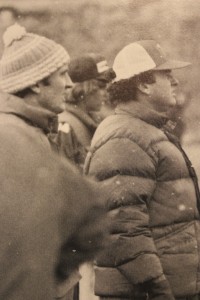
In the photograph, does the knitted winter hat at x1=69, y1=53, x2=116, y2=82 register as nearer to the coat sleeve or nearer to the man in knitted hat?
the man in knitted hat

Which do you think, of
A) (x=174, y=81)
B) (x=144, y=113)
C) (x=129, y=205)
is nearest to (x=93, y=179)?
(x=129, y=205)

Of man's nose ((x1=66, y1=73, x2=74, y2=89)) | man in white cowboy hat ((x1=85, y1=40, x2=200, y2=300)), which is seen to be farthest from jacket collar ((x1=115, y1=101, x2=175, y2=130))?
man's nose ((x1=66, y1=73, x2=74, y2=89))

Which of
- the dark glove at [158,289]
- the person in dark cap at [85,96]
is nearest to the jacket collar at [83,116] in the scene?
the person in dark cap at [85,96]

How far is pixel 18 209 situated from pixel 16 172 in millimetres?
92

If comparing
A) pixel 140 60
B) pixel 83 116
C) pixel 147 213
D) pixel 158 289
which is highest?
pixel 140 60

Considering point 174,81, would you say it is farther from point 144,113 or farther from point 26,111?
point 26,111

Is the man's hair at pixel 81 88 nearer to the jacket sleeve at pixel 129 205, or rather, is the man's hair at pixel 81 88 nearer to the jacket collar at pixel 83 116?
the jacket collar at pixel 83 116

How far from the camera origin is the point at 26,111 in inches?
62.1

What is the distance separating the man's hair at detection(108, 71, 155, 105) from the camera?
1.63m

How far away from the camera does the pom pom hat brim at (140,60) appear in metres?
1.62

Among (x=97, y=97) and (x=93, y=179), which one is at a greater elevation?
(x=97, y=97)

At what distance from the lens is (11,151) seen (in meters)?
1.53

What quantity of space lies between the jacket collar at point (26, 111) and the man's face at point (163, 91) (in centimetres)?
28

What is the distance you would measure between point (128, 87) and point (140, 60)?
78mm
